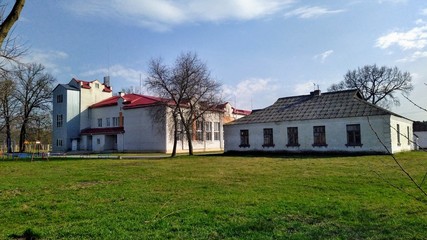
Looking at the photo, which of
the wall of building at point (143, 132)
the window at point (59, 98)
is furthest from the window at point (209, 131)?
the window at point (59, 98)

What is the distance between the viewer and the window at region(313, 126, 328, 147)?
99.0ft

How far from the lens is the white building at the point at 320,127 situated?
90.2 ft

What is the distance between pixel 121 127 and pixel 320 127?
2948 cm

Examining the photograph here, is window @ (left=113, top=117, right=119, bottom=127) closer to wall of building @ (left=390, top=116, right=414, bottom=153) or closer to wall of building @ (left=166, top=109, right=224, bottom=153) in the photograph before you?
wall of building @ (left=166, top=109, right=224, bottom=153)

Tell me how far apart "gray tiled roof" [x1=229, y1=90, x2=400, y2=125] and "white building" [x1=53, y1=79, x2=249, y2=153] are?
8.56 meters

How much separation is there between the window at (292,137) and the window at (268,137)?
74.2 inches

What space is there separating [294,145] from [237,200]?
24040 millimetres

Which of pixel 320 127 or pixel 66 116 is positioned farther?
pixel 66 116

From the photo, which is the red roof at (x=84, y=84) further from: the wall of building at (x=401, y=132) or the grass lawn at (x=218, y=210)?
the wall of building at (x=401, y=132)

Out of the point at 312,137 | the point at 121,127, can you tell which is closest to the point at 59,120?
the point at 121,127

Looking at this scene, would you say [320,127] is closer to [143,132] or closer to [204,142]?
[204,142]

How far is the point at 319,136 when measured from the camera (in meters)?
30.5

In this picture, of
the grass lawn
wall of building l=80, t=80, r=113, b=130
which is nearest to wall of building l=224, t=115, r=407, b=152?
the grass lawn

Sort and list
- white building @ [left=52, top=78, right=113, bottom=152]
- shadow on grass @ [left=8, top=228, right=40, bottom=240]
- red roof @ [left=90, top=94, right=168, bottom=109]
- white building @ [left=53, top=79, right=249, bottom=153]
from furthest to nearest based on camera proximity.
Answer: white building @ [left=52, top=78, right=113, bottom=152] → red roof @ [left=90, top=94, right=168, bottom=109] → white building @ [left=53, top=79, right=249, bottom=153] → shadow on grass @ [left=8, top=228, right=40, bottom=240]
